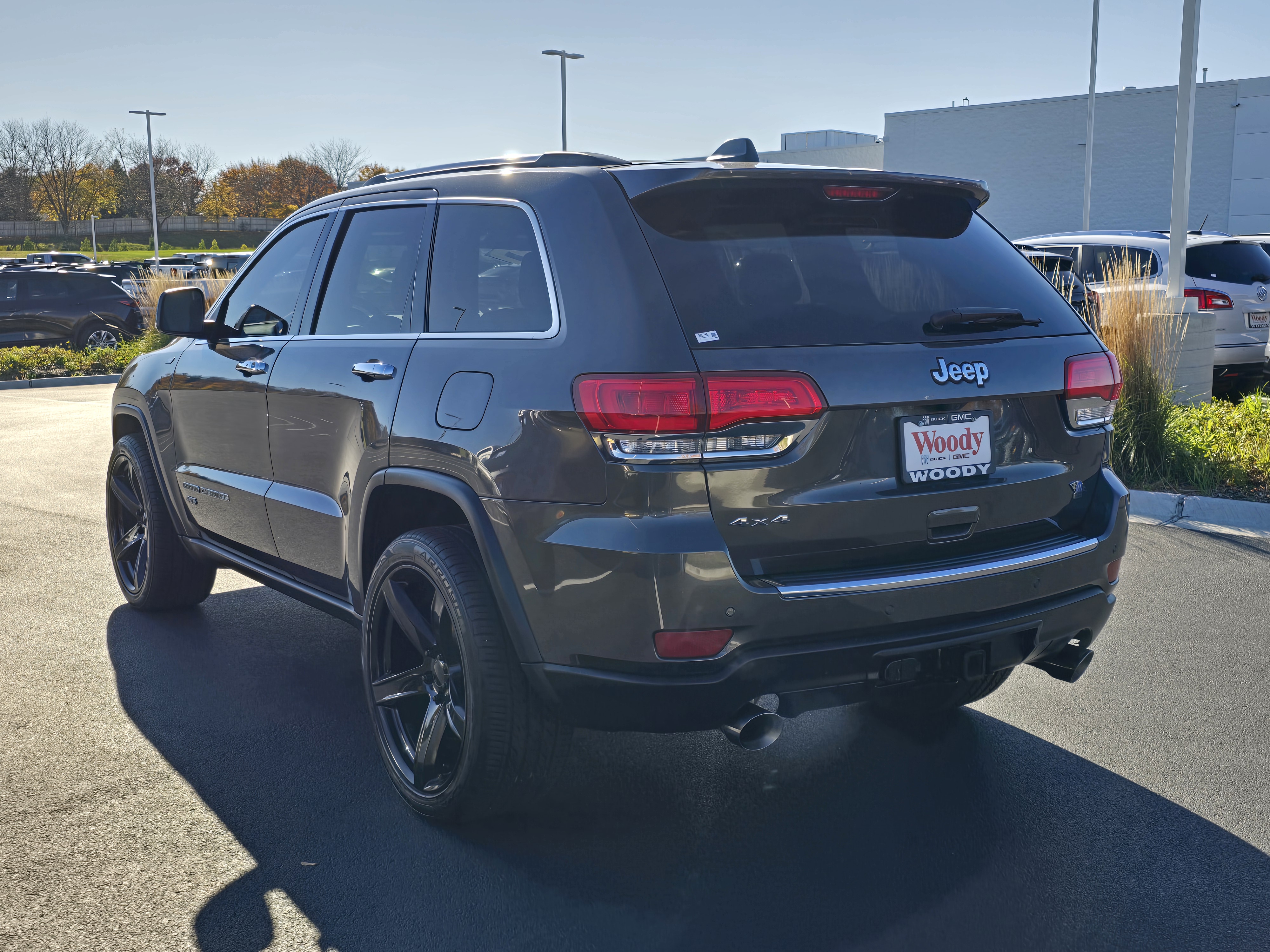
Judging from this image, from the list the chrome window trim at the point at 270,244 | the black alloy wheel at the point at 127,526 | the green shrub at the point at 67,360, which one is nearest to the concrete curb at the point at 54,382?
the green shrub at the point at 67,360

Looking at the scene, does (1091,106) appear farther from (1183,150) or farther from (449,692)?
(449,692)

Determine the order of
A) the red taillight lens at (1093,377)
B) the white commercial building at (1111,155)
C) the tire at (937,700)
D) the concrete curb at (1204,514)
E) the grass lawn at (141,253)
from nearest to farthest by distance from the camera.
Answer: the red taillight lens at (1093,377) → the tire at (937,700) → the concrete curb at (1204,514) → the white commercial building at (1111,155) → the grass lawn at (141,253)

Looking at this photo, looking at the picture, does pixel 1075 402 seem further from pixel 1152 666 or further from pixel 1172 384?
pixel 1172 384

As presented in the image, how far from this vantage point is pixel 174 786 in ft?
12.5

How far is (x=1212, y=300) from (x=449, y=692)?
1103cm

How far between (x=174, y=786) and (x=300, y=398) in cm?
133

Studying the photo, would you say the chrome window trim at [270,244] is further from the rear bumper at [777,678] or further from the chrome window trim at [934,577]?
the chrome window trim at [934,577]

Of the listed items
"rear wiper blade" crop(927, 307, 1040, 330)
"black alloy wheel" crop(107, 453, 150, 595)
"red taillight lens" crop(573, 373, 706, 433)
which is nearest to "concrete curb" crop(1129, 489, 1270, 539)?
"rear wiper blade" crop(927, 307, 1040, 330)

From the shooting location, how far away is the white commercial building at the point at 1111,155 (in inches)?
1571

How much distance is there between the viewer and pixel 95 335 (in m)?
22.1

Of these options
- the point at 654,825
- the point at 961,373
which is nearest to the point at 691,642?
the point at 654,825

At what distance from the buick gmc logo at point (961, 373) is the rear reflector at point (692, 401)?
38 centimetres

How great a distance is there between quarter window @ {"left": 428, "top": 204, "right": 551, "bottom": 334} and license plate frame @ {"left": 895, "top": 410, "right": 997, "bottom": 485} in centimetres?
97

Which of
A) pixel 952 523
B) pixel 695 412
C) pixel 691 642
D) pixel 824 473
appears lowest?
pixel 691 642
